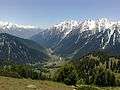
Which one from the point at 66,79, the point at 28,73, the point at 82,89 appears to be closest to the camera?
the point at 82,89

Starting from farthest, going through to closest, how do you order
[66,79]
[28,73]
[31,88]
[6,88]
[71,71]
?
[28,73] < [71,71] < [66,79] < [31,88] < [6,88]

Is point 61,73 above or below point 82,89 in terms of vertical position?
above

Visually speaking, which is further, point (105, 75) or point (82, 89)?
point (105, 75)

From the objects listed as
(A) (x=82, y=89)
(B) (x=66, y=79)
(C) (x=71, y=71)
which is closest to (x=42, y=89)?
(A) (x=82, y=89)

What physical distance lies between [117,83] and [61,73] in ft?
161

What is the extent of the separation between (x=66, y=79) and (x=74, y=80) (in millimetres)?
4385

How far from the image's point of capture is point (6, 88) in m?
59.8

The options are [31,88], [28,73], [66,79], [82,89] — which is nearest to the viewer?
[31,88]

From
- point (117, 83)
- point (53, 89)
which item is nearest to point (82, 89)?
point (53, 89)

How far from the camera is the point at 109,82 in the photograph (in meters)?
173

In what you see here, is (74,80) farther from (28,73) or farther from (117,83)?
(117,83)

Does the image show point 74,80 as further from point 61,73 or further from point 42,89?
point 42,89

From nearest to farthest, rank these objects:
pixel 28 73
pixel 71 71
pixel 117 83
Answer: pixel 71 71, pixel 28 73, pixel 117 83

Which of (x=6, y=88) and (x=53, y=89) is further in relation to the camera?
(x=53, y=89)
